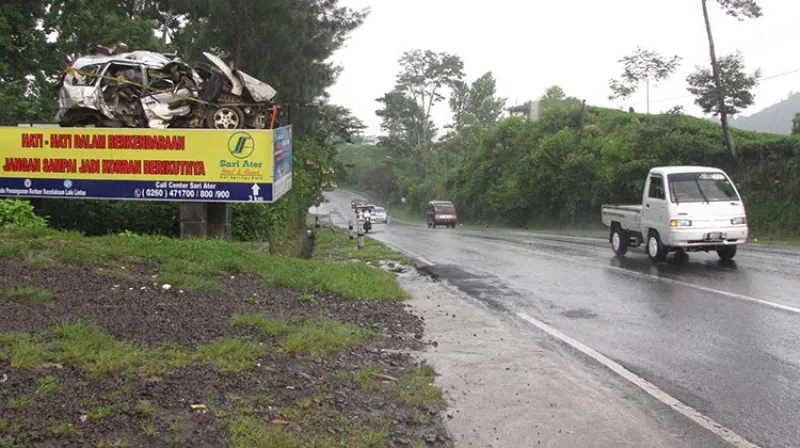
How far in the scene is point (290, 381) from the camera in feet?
17.5

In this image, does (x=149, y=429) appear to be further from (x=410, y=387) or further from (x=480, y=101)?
(x=480, y=101)

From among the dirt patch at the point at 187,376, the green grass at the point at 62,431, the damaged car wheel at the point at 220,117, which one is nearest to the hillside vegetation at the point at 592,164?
the damaged car wheel at the point at 220,117

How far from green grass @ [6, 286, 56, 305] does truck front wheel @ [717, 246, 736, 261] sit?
12.6m

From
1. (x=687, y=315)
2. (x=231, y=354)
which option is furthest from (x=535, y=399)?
(x=687, y=315)

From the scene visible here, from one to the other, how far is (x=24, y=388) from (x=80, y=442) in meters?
0.90

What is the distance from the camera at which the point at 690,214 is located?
13.7 meters

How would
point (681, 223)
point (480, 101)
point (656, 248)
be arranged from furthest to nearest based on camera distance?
point (480, 101)
point (656, 248)
point (681, 223)

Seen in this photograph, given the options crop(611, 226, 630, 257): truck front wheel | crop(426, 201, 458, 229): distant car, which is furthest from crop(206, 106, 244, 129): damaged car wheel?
crop(426, 201, 458, 229): distant car

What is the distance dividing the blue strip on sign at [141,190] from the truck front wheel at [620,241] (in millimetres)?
9037

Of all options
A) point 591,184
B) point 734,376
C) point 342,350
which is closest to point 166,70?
point 342,350

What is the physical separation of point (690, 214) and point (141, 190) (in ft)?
35.3

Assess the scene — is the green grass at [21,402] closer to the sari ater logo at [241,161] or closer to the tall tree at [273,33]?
the sari ater logo at [241,161]

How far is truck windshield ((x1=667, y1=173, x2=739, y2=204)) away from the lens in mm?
14156

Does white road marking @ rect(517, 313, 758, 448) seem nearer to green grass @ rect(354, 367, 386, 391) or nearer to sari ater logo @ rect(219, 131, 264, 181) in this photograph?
green grass @ rect(354, 367, 386, 391)
